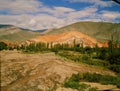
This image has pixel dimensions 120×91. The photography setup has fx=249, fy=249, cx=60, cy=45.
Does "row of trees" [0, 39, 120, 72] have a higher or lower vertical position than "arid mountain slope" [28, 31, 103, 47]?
lower

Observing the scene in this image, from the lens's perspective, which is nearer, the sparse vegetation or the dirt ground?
the sparse vegetation

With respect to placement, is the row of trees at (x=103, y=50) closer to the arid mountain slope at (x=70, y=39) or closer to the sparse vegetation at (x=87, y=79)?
the sparse vegetation at (x=87, y=79)

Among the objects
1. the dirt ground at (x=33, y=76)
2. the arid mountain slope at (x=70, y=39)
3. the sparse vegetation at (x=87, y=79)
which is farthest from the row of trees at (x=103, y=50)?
the arid mountain slope at (x=70, y=39)

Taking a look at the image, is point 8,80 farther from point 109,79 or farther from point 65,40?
point 65,40

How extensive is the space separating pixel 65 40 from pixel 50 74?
150 metres

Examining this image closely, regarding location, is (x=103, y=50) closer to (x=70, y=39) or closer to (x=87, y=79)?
(x=87, y=79)

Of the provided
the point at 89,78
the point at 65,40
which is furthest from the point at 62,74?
the point at 65,40

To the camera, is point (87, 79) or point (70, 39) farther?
point (70, 39)

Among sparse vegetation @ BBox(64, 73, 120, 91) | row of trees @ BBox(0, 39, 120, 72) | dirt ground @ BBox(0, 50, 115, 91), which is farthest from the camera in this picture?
row of trees @ BBox(0, 39, 120, 72)

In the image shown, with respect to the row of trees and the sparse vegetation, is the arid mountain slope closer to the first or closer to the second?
the row of trees

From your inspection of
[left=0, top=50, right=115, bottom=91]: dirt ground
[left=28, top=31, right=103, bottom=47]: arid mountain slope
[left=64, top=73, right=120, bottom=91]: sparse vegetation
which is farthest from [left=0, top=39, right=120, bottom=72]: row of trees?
[left=28, top=31, right=103, bottom=47]: arid mountain slope

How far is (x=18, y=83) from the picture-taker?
25188mm

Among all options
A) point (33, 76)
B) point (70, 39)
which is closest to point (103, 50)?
point (33, 76)

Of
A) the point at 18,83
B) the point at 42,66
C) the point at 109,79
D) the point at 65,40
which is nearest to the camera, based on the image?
the point at 18,83
